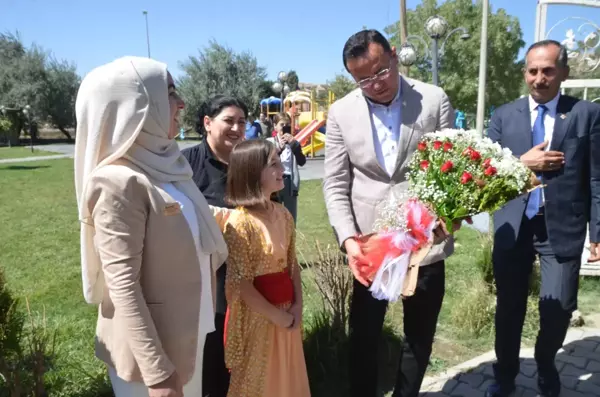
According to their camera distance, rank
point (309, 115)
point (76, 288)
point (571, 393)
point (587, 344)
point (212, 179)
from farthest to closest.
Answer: point (309, 115)
point (76, 288)
point (587, 344)
point (571, 393)
point (212, 179)

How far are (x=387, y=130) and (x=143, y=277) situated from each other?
4.69 ft

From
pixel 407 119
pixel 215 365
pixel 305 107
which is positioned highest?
pixel 305 107

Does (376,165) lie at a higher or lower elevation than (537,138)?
lower

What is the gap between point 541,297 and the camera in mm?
2754

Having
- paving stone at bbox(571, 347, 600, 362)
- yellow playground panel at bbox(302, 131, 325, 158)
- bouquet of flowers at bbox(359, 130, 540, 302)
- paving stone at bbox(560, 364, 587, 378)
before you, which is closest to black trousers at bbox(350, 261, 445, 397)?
bouquet of flowers at bbox(359, 130, 540, 302)

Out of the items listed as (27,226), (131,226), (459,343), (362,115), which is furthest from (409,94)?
(27,226)

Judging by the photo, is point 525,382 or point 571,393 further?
point 525,382

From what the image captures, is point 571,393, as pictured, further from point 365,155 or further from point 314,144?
point 314,144

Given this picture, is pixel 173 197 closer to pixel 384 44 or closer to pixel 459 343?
pixel 384 44

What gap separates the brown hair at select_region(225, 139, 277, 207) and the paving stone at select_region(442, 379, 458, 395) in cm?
180

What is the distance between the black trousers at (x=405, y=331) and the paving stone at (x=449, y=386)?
531 mm

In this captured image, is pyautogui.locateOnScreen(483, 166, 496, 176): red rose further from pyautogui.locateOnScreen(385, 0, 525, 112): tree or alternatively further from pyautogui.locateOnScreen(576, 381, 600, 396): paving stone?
pyautogui.locateOnScreen(385, 0, 525, 112): tree

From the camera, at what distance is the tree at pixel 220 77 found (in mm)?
36344

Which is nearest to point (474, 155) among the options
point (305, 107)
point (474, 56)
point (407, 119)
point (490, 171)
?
point (490, 171)
